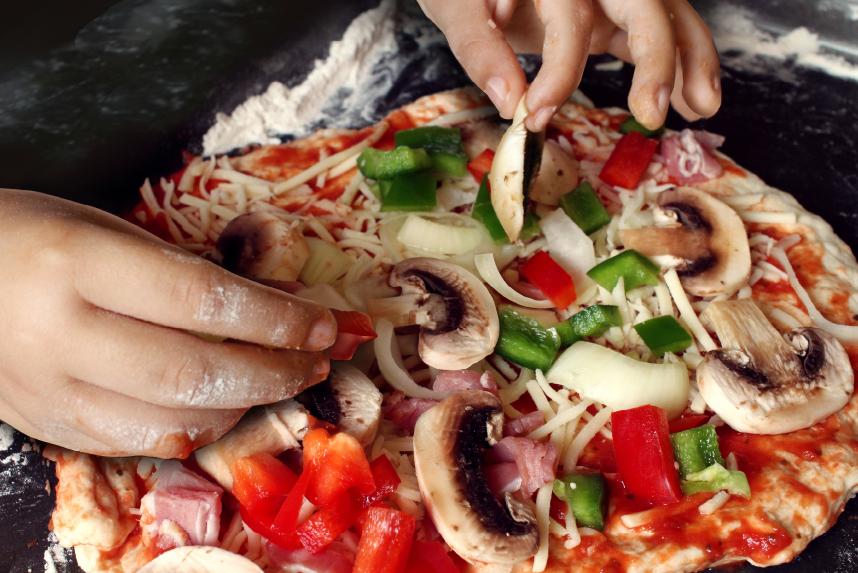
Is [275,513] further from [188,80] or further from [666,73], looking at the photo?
[188,80]

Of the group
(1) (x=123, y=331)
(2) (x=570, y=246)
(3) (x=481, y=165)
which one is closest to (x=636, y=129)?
(3) (x=481, y=165)

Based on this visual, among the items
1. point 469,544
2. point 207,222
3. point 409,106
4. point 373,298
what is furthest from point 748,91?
point 469,544

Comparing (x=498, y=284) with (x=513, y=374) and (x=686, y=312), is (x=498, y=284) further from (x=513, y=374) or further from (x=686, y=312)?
(x=686, y=312)

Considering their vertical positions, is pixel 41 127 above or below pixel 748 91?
above

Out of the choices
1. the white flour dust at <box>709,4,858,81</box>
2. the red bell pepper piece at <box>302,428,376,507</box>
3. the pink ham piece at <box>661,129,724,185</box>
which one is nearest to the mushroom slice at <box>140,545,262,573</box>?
the red bell pepper piece at <box>302,428,376,507</box>

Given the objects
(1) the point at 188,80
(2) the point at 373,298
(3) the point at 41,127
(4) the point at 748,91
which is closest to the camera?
(2) the point at 373,298

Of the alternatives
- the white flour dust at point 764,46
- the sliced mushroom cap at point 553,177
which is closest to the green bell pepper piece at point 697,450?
the sliced mushroom cap at point 553,177
